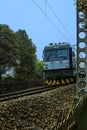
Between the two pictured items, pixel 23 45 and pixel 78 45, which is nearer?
pixel 78 45

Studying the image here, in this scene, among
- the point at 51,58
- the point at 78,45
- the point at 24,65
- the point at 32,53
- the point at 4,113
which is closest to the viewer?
the point at 4,113

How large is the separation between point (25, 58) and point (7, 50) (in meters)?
16.7

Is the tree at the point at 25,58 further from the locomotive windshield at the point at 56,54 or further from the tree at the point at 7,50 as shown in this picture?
the locomotive windshield at the point at 56,54

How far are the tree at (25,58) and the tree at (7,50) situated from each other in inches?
376

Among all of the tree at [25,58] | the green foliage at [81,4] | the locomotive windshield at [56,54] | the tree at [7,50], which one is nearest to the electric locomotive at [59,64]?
the locomotive windshield at [56,54]

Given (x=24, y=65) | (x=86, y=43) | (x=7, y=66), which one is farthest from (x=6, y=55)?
(x=86, y=43)

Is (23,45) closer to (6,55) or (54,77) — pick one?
(6,55)

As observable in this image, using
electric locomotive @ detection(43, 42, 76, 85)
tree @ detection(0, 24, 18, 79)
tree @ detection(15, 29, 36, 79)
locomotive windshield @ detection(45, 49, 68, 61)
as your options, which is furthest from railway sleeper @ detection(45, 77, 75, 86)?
tree @ detection(15, 29, 36, 79)

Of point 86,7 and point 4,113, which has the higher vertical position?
point 86,7

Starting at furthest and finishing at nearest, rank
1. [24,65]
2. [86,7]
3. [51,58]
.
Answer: [24,65] < [51,58] < [86,7]

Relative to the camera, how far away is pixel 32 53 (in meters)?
80.2

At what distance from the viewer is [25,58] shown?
76188mm

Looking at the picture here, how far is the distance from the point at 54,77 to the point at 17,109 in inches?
959

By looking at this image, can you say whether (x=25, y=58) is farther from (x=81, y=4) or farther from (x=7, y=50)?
(x=81, y=4)
